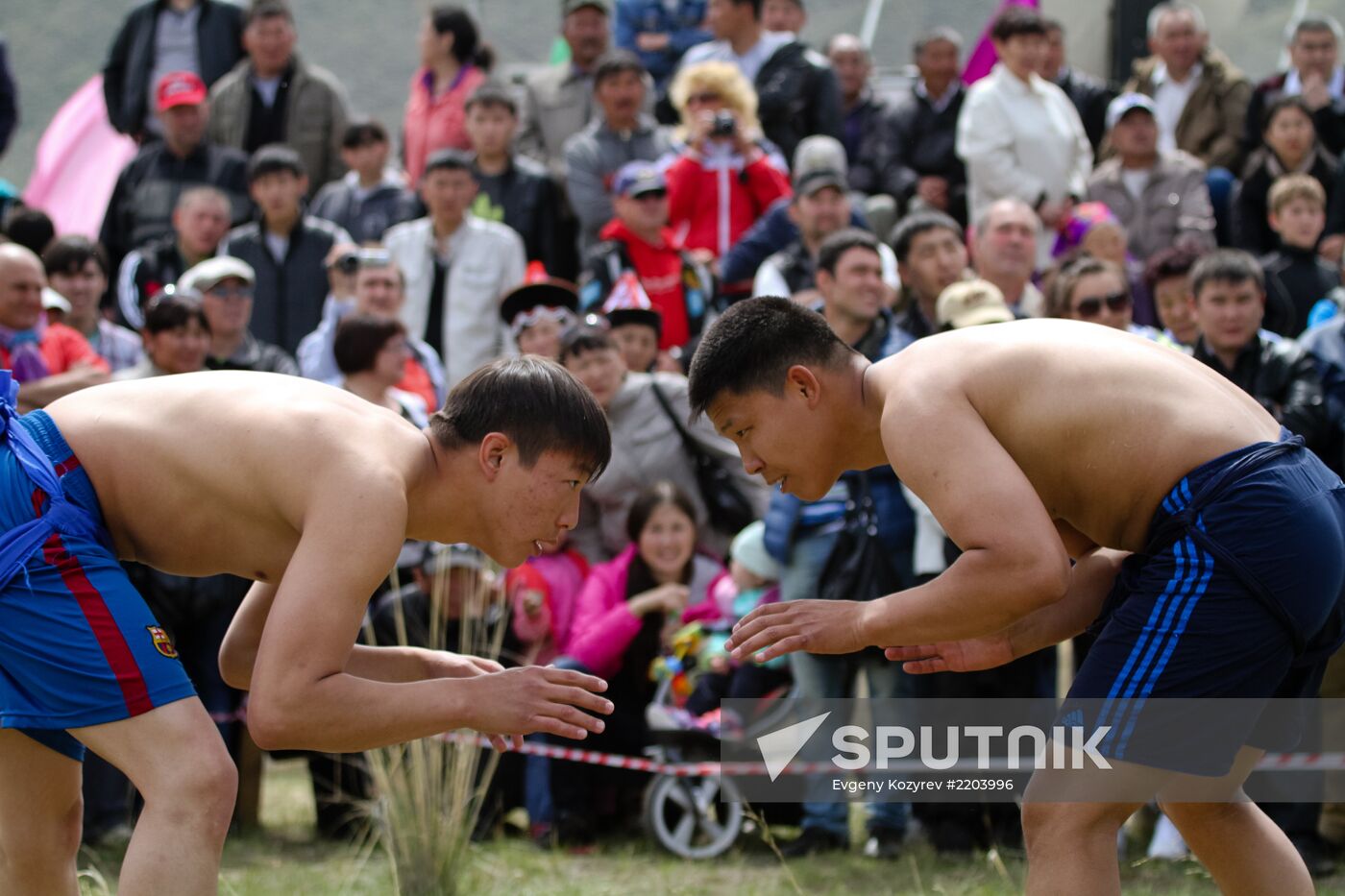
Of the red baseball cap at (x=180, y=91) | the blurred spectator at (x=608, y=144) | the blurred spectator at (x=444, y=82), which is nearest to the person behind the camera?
the blurred spectator at (x=608, y=144)

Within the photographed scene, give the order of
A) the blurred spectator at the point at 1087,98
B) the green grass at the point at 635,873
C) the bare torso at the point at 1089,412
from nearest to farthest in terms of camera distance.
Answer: the bare torso at the point at 1089,412, the green grass at the point at 635,873, the blurred spectator at the point at 1087,98

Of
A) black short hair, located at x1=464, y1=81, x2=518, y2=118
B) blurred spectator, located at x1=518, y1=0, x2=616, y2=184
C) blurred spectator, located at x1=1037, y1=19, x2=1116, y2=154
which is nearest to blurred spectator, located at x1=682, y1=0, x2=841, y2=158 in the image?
blurred spectator, located at x1=518, y1=0, x2=616, y2=184

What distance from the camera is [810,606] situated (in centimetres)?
379

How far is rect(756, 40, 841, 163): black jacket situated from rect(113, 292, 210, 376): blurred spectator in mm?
4201

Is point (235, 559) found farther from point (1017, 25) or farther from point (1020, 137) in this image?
point (1017, 25)

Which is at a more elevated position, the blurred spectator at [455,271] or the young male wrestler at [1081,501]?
the young male wrestler at [1081,501]

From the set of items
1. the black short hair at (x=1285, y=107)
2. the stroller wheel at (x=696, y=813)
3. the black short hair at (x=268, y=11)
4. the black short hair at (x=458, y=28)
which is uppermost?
the black short hair at (x=268, y=11)

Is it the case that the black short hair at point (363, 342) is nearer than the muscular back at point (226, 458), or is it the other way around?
the muscular back at point (226, 458)

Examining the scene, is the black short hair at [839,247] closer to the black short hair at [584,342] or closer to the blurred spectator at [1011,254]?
the blurred spectator at [1011,254]

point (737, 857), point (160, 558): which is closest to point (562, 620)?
point (737, 857)

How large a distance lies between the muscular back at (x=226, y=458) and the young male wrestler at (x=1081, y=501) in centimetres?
92

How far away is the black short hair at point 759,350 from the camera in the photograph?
410cm

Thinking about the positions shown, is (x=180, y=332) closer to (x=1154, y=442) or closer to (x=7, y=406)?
(x=7, y=406)

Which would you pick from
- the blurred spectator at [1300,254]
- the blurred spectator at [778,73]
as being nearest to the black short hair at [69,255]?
the blurred spectator at [778,73]
